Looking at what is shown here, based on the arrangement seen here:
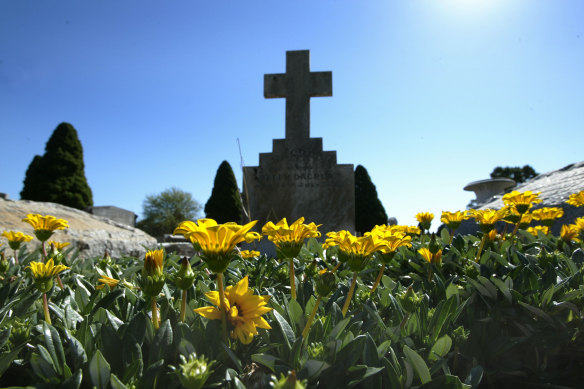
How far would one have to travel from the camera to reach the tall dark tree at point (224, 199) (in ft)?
67.4

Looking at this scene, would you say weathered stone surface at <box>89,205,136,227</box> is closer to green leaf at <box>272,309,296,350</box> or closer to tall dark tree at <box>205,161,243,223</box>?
tall dark tree at <box>205,161,243,223</box>

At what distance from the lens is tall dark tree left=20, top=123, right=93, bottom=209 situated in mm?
19594

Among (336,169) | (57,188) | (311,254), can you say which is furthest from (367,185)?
(311,254)

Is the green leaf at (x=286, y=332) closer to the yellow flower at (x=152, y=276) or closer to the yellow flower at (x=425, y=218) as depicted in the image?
the yellow flower at (x=152, y=276)

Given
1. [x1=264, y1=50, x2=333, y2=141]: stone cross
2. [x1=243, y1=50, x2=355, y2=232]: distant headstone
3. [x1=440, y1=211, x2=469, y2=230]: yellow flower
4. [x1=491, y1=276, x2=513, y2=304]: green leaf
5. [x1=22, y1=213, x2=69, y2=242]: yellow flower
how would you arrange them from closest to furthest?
[x1=491, y1=276, x2=513, y2=304]: green leaf → [x1=22, y1=213, x2=69, y2=242]: yellow flower → [x1=440, y1=211, x2=469, y2=230]: yellow flower → [x1=243, y1=50, x2=355, y2=232]: distant headstone → [x1=264, y1=50, x2=333, y2=141]: stone cross

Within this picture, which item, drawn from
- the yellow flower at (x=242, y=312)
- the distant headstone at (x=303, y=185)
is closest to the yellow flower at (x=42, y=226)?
the yellow flower at (x=242, y=312)

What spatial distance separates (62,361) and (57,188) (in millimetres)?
22521

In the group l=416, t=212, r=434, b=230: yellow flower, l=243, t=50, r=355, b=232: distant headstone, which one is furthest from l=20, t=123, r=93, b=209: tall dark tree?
l=416, t=212, r=434, b=230: yellow flower

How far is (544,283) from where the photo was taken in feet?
4.59

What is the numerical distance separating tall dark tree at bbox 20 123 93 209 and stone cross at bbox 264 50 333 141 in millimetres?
16769

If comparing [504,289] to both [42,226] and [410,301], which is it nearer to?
[410,301]

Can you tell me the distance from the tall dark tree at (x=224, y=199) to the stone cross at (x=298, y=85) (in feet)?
46.5

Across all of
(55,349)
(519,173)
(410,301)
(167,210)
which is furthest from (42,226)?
(519,173)

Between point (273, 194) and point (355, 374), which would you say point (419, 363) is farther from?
point (273, 194)
